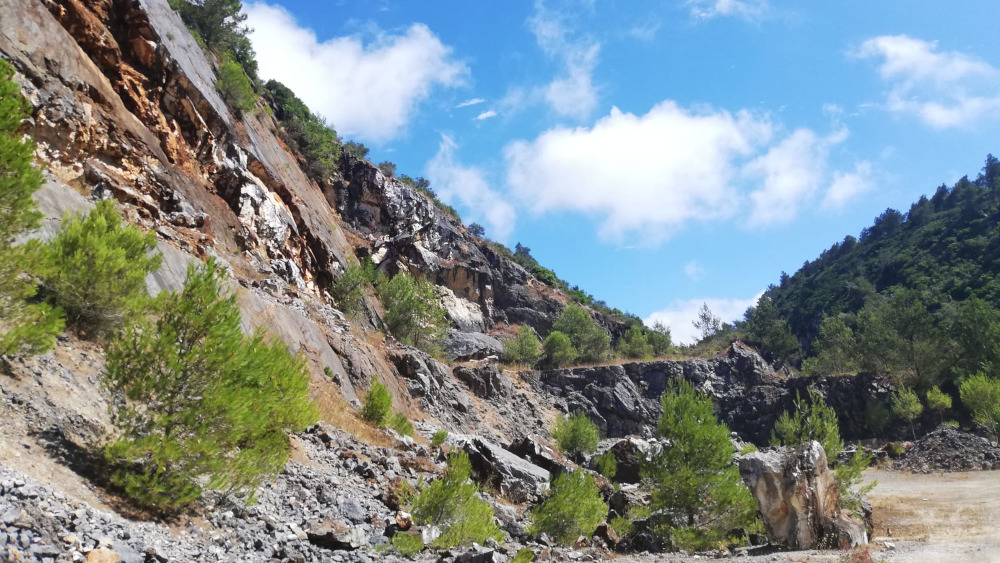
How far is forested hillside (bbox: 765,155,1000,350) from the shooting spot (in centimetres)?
6850

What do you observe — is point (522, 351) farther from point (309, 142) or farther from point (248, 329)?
point (248, 329)

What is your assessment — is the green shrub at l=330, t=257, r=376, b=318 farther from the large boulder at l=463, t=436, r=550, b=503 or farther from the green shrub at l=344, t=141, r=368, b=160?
the green shrub at l=344, t=141, r=368, b=160

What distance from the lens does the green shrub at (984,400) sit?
109 ft

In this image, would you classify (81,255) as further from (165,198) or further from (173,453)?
(165,198)

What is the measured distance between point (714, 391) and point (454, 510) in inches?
1791

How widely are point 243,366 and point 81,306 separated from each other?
11.7 ft

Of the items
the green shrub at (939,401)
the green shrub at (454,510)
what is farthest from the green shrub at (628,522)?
the green shrub at (939,401)

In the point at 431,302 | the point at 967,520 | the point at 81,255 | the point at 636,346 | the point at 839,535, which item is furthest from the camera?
the point at 636,346

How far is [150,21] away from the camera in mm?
20875

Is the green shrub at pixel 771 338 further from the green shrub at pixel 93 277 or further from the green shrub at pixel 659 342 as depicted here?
the green shrub at pixel 93 277

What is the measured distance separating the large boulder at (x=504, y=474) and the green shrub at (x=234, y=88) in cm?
2279

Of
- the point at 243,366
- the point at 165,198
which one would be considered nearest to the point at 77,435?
the point at 243,366

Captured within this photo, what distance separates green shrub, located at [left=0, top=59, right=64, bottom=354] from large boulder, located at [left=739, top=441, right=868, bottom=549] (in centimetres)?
1369

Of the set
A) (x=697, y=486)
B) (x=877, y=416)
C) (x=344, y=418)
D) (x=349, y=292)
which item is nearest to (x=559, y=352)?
(x=349, y=292)
